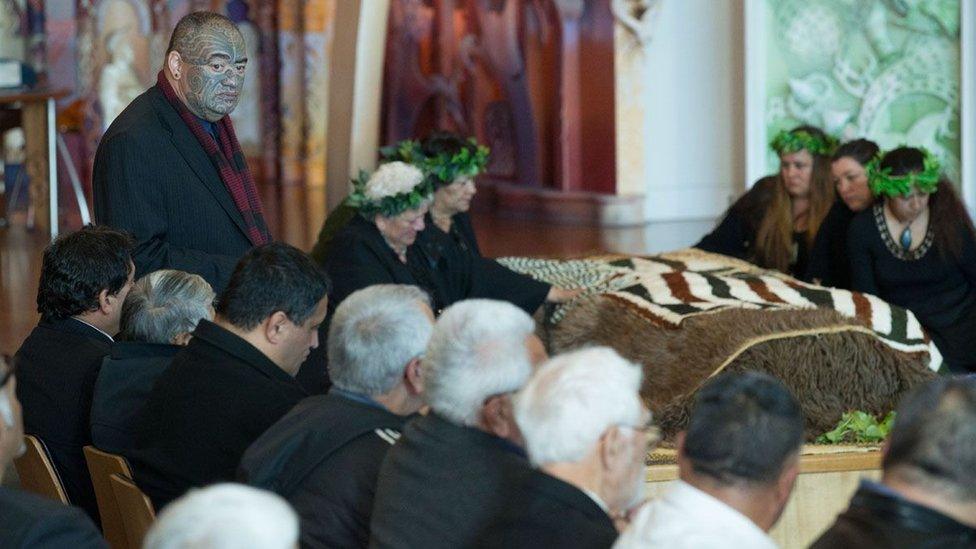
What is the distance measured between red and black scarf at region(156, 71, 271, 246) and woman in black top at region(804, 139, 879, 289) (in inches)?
107

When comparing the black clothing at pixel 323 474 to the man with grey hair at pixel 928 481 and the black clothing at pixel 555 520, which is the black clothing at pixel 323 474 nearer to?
the black clothing at pixel 555 520

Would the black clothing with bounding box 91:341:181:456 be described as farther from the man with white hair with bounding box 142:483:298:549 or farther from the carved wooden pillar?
the carved wooden pillar

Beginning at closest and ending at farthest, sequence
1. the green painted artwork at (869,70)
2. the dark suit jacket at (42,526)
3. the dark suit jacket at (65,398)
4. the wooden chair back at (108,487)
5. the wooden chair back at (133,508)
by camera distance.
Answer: the dark suit jacket at (42,526), the wooden chair back at (133,508), the wooden chair back at (108,487), the dark suit jacket at (65,398), the green painted artwork at (869,70)

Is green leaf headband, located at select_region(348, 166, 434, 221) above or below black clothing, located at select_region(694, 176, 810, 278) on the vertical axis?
above

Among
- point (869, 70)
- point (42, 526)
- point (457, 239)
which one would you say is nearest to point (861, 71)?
point (869, 70)

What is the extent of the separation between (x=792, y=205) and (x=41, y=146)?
6169mm

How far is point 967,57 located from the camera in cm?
941

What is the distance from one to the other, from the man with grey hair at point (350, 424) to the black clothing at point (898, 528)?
3.05ft

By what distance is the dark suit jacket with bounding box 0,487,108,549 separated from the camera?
205 centimetres

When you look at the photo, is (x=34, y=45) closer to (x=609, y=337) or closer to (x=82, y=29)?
(x=82, y=29)

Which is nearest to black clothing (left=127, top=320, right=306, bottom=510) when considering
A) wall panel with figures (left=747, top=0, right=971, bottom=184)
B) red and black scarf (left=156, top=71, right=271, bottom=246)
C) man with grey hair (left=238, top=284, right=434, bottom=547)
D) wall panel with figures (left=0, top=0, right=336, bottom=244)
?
man with grey hair (left=238, top=284, right=434, bottom=547)

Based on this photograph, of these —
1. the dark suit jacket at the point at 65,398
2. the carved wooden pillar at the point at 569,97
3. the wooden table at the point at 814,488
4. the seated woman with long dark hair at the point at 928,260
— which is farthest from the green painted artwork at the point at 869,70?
the dark suit jacket at the point at 65,398

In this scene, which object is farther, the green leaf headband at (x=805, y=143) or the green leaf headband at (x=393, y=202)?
the green leaf headband at (x=805, y=143)

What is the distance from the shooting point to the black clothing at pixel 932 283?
18.3ft
